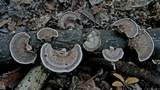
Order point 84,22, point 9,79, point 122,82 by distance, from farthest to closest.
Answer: point 84,22 < point 122,82 < point 9,79

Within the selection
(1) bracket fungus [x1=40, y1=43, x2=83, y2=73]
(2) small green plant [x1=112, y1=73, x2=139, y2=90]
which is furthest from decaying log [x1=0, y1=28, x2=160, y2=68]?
(2) small green plant [x1=112, y1=73, x2=139, y2=90]

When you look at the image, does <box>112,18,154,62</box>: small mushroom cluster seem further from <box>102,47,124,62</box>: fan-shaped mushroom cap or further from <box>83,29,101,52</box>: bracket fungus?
<box>83,29,101,52</box>: bracket fungus

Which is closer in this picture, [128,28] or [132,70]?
[128,28]

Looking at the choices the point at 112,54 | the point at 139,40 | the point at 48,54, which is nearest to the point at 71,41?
the point at 48,54

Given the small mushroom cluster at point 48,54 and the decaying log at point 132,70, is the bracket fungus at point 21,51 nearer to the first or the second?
the small mushroom cluster at point 48,54

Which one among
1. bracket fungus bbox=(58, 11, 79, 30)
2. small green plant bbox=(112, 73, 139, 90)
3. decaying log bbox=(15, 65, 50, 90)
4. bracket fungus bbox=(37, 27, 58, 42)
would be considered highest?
bracket fungus bbox=(37, 27, 58, 42)

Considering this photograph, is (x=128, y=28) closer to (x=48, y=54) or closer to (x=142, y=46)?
(x=142, y=46)

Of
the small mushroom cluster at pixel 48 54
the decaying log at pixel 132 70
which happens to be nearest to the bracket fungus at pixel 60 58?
the small mushroom cluster at pixel 48 54

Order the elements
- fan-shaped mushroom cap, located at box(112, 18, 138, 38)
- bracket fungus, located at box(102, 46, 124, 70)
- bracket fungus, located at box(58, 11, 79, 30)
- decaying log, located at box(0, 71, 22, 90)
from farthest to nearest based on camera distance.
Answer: bracket fungus, located at box(58, 11, 79, 30), decaying log, located at box(0, 71, 22, 90), fan-shaped mushroom cap, located at box(112, 18, 138, 38), bracket fungus, located at box(102, 46, 124, 70)
